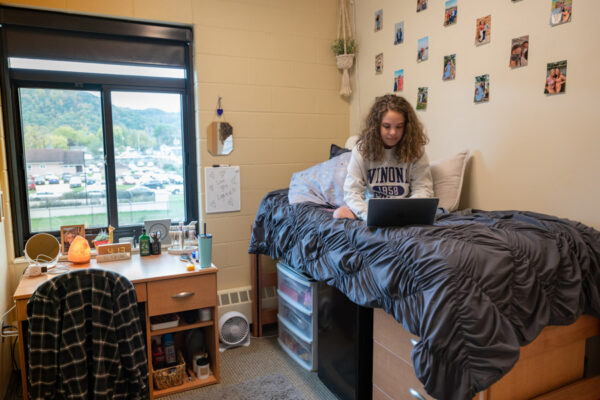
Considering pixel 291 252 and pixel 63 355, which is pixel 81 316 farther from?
pixel 291 252

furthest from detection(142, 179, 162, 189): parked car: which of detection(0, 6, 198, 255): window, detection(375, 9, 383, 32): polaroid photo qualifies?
detection(375, 9, 383, 32): polaroid photo

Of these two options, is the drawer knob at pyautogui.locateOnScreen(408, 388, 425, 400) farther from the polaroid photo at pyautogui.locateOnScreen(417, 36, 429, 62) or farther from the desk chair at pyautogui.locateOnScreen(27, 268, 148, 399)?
the polaroid photo at pyautogui.locateOnScreen(417, 36, 429, 62)

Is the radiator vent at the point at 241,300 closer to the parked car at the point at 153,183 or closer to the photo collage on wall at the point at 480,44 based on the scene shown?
the parked car at the point at 153,183

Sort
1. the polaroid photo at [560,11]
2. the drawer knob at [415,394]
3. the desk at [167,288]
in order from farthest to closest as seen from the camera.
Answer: the desk at [167,288]
the polaroid photo at [560,11]
the drawer knob at [415,394]

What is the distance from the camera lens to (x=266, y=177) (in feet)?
9.89

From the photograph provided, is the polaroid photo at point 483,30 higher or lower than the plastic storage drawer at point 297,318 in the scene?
Result: higher

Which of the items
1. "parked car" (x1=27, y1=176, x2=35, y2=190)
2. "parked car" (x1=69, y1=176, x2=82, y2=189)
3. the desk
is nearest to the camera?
the desk

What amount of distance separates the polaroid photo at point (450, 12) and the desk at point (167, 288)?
1.88 metres

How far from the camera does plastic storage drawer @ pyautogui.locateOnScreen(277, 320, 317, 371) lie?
2.33 meters

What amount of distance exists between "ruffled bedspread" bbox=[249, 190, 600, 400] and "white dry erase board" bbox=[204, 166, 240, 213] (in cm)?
134

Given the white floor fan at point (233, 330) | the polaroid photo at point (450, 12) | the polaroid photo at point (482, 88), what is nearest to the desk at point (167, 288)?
the white floor fan at point (233, 330)

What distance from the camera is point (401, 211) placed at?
1.63m

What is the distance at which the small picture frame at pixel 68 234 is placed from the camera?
92.2 inches

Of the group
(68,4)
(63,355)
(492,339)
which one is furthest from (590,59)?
(68,4)
